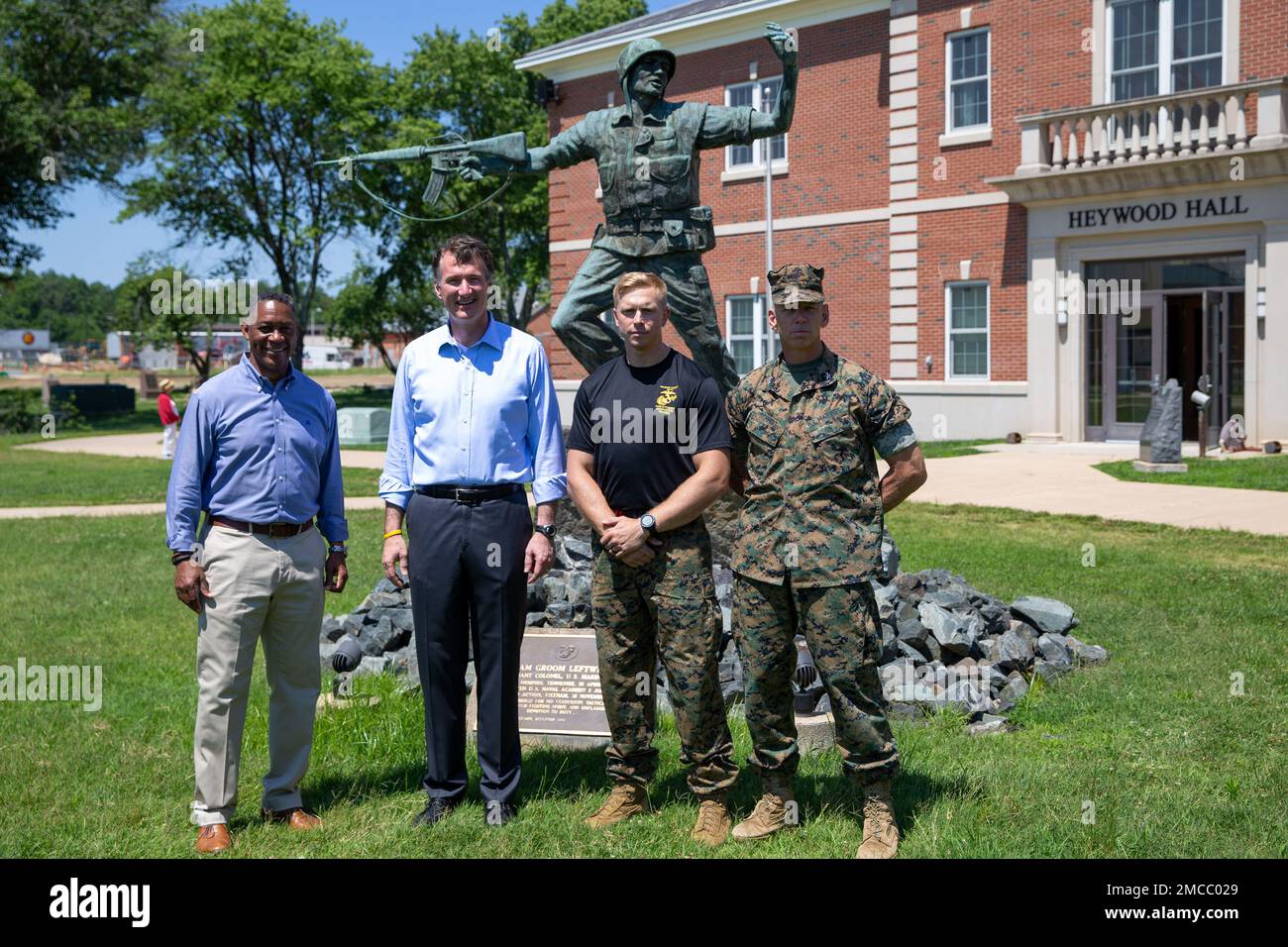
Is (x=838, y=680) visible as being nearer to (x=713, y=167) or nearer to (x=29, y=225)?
(x=713, y=167)

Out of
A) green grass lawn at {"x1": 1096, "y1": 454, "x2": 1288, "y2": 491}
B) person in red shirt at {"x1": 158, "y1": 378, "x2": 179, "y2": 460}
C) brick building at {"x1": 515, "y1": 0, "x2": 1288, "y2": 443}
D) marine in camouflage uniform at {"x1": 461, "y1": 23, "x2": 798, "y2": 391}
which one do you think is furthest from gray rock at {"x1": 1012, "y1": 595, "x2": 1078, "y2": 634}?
person in red shirt at {"x1": 158, "y1": 378, "x2": 179, "y2": 460}

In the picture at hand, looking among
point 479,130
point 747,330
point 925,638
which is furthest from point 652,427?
point 479,130

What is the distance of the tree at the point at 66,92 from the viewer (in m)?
35.3

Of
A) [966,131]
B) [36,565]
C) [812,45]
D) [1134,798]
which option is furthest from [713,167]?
[1134,798]

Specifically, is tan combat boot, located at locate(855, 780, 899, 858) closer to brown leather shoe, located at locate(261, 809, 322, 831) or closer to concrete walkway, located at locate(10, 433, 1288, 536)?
brown leather shoe, located at locate(261, 809, 322, 831)

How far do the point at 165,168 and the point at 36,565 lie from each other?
32575 millimetres

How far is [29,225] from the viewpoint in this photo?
3762cm

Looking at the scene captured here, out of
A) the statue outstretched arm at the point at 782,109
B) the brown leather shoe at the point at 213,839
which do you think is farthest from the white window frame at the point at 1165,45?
the brown leather shoe at the point at 213,839

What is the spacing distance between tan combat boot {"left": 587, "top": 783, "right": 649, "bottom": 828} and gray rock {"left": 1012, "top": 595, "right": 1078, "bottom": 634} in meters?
3.77

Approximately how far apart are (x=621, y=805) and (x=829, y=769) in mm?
1126

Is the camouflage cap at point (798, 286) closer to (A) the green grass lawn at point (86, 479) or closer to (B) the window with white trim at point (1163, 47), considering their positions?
(A) the green grass lawn at point (86, 479)

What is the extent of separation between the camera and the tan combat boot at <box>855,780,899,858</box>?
14.4 ft

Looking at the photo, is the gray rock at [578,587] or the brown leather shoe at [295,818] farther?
the gray rock at [578,587]

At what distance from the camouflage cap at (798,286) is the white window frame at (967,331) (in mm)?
18769
